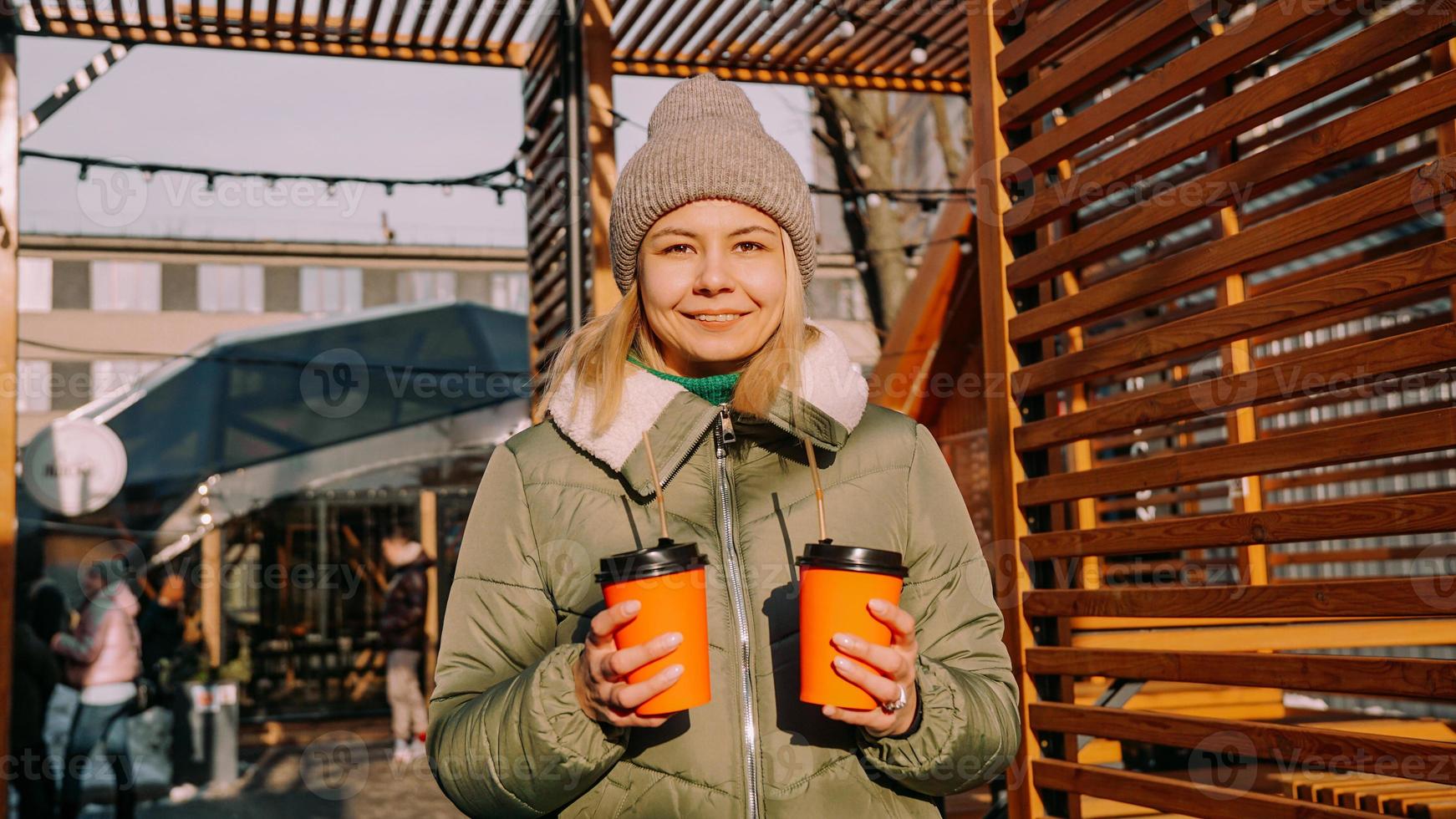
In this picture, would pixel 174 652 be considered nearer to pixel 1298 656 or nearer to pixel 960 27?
pixel 960 27

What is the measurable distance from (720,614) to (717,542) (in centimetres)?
11

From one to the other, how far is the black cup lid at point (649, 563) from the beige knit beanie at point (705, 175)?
0.66 meters

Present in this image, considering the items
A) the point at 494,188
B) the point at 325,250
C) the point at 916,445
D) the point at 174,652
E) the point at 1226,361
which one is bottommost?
the point at 174,652

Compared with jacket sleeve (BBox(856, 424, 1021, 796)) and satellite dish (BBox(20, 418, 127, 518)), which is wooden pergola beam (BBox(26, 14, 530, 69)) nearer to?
satellite dish (BBox(20, 418, 127, 518))

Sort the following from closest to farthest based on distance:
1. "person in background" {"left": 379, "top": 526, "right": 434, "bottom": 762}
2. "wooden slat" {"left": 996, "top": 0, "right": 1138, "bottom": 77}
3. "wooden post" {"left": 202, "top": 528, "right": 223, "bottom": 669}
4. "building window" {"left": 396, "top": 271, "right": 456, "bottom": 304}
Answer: "wooden slat" {"left": 996, "top": 0, "right": 1138, "bottom": 77} → "person in background" {"left": 379, "top": 526, "right": 434, "bottom": 762} → "wooden post" {"left": 202, "top": 528, "right": 223, "bottom": 669} → "building window" {"left": 396, "top": 271, "right": 456, "bottom": 304}

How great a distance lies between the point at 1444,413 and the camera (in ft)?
7.16

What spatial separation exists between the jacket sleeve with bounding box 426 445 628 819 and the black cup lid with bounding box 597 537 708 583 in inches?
8.9

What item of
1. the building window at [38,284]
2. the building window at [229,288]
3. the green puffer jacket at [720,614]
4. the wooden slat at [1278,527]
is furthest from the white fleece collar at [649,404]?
the building window at [38,284]

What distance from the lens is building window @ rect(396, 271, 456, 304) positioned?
128ft

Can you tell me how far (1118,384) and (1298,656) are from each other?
5.94 metres

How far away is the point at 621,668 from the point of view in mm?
1479

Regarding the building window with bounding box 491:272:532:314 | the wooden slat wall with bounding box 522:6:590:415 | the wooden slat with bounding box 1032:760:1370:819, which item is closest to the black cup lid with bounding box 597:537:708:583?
the wooden slat with bounding box 1032:760:1370:819

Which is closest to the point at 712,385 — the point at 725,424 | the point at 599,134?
the point at 725,424

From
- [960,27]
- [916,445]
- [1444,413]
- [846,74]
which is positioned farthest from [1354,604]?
[846,74]
